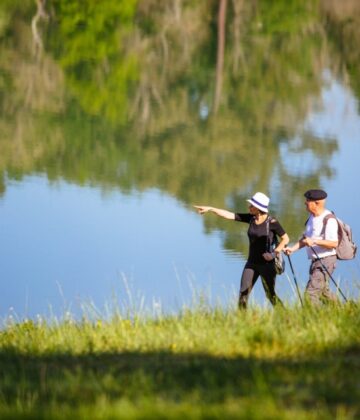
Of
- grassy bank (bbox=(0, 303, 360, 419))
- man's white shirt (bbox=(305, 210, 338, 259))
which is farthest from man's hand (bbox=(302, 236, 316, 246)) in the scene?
grassy bank (bbox=(0, 303, 360, 419))

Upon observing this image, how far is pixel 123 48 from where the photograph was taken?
205ft

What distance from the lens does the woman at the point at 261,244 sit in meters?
13.2

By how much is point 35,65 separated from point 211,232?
21.8 metres

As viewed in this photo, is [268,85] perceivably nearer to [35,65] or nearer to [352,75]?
[352,75]

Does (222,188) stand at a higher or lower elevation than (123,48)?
lower

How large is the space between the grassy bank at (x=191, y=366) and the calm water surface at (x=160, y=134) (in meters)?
11.7

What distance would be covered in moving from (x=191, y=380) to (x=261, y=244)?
19.8 ft

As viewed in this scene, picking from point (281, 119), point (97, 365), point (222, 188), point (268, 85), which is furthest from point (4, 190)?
point (97, 365)

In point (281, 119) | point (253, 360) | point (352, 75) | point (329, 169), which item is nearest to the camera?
point (253, 360)

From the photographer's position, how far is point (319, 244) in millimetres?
12602

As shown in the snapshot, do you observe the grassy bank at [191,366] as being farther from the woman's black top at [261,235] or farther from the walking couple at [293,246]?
the woman's black top at [261,235]

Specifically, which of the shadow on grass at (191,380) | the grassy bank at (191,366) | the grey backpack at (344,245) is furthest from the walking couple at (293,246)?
the shadow on grass at (191,380)

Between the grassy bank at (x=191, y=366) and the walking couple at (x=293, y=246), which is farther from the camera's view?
the walking couple at (x=293, y=246)

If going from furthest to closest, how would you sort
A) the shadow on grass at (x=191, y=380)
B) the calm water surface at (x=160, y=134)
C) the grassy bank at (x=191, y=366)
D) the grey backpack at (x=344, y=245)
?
the calm water surface at (x=160, y=134), the grey backpack at (x=344, y=245), the shadow on grass at (x=191, y=380), the grassy bank at (x=191, y=366)
